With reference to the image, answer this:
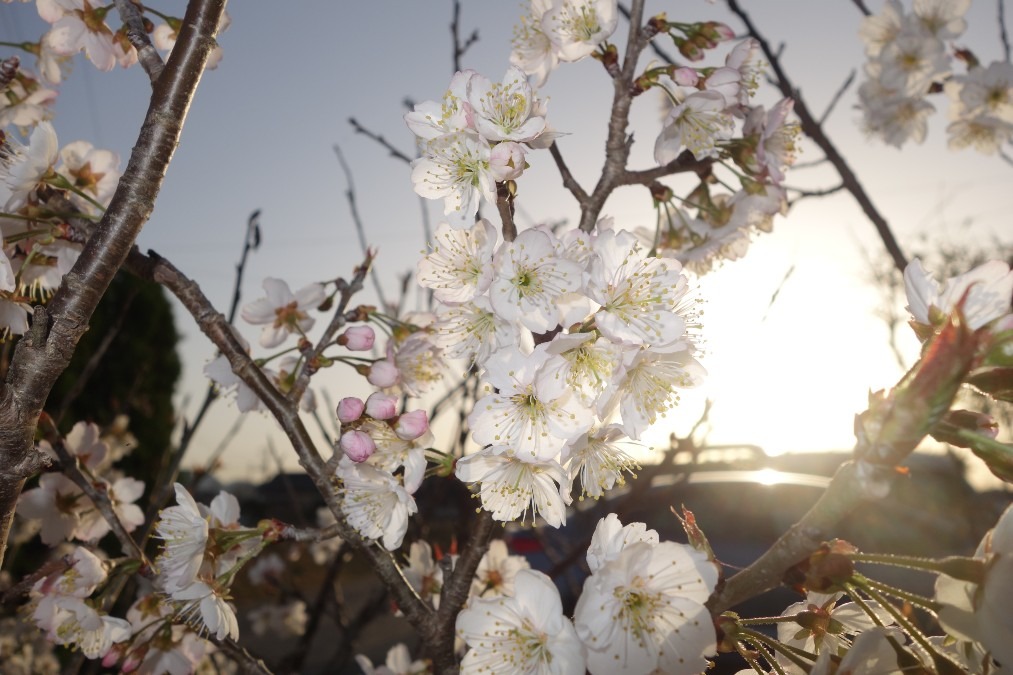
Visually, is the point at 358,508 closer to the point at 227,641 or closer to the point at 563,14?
the point at 227,641

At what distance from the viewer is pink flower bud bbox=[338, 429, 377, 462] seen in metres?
1.06

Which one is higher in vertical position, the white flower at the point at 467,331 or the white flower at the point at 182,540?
the white flower at the point at 467,331

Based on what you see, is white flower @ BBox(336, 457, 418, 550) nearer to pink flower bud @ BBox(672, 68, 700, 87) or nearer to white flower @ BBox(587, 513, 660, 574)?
white flower @ BBox(587, 513, 660, 574)

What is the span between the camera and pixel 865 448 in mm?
571

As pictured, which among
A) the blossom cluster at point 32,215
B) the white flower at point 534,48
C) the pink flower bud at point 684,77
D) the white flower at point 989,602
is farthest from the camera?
the white flower at point 534,48

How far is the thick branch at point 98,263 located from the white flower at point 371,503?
440 mm

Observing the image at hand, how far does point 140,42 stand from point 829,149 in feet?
5.68

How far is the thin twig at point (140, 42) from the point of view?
0.98m

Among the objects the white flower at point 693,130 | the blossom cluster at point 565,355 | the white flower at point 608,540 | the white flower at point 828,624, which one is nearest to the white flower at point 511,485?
the blossom cluster at point 565,355

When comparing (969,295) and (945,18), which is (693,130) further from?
(945,18)

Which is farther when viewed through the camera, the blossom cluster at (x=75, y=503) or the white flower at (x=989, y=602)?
the blossom cluster at (x=75, y=503)

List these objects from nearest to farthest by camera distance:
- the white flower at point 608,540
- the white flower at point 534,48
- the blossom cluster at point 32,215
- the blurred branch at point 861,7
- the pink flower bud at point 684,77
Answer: the white flower at point 608,540
the blossom cluster at point 32,215
the pink flower bud at point 684,77
the white flower at point 534,48
the blurred branch at point 861,7

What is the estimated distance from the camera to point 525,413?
0.93 m

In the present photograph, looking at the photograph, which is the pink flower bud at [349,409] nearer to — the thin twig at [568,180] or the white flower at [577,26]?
the thin twig at [568,180]
